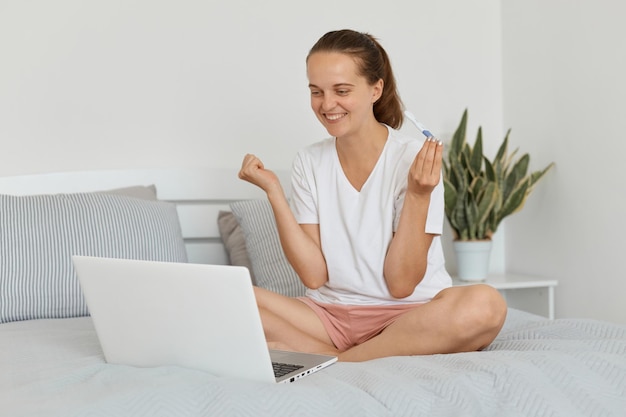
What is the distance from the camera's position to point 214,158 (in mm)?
2707

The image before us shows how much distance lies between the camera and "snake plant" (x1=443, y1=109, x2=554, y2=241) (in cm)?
271

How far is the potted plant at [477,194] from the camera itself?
2.71 m

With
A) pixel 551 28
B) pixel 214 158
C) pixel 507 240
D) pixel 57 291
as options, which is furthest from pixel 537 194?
pixel 57 291

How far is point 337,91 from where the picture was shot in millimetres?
1687

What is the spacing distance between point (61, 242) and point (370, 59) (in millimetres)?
989

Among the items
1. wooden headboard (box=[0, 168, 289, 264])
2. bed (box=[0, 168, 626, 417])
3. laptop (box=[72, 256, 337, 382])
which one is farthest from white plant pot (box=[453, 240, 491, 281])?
laptop (box=[72, 256, 337, 382])

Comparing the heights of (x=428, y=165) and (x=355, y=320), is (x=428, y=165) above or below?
above

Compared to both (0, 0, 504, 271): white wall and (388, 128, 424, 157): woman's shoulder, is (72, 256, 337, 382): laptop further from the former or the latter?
(0, 0, 504, 271): white wall

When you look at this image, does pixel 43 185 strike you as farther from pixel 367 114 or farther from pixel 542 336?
pixel 542 336

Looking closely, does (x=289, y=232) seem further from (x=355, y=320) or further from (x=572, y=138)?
(x=572, y=138)

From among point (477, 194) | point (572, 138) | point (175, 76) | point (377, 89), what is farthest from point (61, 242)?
point (572, 138)

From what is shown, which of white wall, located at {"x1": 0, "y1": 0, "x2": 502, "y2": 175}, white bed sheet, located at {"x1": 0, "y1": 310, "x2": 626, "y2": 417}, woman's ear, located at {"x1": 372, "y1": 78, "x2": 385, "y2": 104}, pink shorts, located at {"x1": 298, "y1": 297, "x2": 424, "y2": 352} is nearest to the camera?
white bed sheet, located at {"x1": 0, "y1": 310, "x2": 626, "y2": 417}

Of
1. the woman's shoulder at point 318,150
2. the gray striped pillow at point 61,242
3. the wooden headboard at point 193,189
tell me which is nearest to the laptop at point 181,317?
the woman's shoulder at point 318,150

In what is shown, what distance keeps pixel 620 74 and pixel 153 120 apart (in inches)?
60.6
